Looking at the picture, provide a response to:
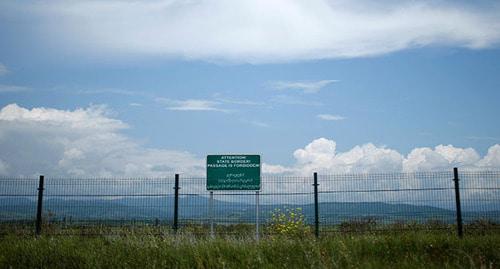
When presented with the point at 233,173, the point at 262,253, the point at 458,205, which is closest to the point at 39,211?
the point at 233,173

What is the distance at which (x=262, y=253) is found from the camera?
9.84 meters

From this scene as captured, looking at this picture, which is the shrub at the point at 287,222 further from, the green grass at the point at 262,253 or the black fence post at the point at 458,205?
the green grass at the point at 262,253

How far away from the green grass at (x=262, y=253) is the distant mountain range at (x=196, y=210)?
9.77 feet

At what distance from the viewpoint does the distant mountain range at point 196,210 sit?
15188 mm

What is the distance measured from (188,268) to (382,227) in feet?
28.0

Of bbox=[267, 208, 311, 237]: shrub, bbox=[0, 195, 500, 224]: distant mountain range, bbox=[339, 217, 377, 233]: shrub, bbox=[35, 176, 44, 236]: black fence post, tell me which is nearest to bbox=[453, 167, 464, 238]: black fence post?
bbox=[0, 195, 500, 224]: distant mountain range

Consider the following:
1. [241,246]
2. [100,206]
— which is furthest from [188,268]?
[100,206]

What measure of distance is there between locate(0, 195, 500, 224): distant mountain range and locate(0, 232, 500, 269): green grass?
2978 millimetres

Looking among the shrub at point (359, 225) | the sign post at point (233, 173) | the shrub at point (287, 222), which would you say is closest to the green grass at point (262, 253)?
the shrub at point (359, 225)

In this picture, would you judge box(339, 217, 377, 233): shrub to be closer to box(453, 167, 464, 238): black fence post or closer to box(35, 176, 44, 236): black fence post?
box(453, 167, 464, 238): black fence post

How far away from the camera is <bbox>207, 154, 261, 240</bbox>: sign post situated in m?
16.2

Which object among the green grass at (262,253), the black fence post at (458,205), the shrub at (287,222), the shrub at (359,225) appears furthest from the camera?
the shrub at (287,222)

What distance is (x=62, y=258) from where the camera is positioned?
35.7 feet

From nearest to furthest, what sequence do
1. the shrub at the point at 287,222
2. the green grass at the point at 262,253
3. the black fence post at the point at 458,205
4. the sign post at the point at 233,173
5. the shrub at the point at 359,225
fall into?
1. the green grass at the point at 262,253
2. the black fence post at the point at 458,205
3. the shrub at the point at 359,225
4. the sign post at the point at 233,173
5. the shrub at the point at 287,222
